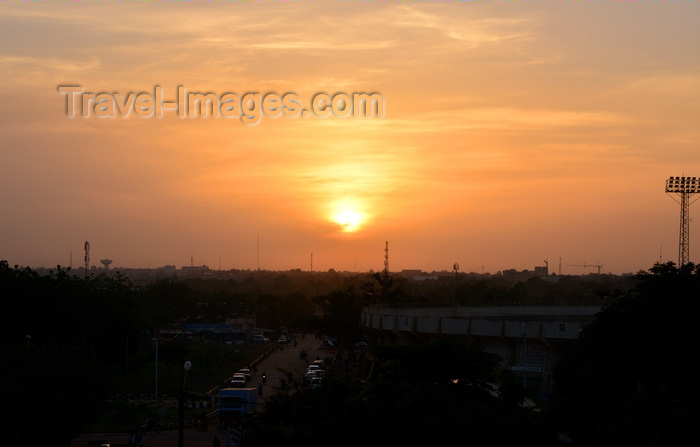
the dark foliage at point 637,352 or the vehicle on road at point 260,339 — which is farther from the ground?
the dark foliage at point 637,352

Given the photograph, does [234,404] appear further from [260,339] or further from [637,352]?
[260,339]

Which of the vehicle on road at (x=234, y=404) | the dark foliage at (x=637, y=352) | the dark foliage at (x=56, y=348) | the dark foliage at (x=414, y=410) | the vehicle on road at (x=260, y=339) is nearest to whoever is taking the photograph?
the dark foliage at (x=414, y=410)

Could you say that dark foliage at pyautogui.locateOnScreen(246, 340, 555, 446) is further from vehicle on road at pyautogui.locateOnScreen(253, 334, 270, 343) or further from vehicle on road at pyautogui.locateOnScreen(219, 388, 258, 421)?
vehicle on road at pyautogui.locateOnScreen(253, 334, 270, 343)

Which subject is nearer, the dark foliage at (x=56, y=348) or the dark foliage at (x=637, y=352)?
the dark foliage at (x=637, y=352)

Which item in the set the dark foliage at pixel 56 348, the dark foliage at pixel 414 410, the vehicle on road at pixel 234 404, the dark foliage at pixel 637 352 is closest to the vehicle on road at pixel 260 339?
the dark foliage at pixel 56 348

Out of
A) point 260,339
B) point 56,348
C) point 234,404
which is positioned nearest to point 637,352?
point 234,404

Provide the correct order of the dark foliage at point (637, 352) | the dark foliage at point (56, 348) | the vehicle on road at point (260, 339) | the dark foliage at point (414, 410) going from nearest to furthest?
the dark foliage at point (414, 410) < the dark foliage at point (637, 352) < the dark foliage at point (56, 348) < the vehicle on road at point (260, 339)

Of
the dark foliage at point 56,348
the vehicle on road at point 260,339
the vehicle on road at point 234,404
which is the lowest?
the vehicle on road at point 260,339

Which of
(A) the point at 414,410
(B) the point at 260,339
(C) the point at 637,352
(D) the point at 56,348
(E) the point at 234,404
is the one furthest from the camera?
(B) the point at 260,339

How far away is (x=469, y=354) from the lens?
1364 inches

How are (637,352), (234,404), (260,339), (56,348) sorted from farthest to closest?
(260,339)
(234,404)
(56,348)
(637,352)

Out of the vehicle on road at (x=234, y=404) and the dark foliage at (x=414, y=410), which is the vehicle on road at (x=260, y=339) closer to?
the vehicle on road at (x=234, y=404)

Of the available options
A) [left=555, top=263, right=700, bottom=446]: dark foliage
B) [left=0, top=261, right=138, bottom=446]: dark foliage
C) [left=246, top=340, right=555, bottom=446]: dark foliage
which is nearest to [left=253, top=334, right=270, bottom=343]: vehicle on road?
[left=0, top=261, right=138, bottom=446]: dark foliage

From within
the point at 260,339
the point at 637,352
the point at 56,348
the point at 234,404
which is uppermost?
the point at 637,352
